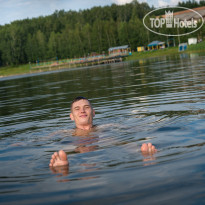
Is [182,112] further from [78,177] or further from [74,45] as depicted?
[74,45]

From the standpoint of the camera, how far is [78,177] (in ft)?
12.4

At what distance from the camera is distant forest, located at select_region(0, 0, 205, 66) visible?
95688 mm

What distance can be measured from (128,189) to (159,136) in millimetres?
2307

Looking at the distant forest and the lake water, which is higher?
the distant forest

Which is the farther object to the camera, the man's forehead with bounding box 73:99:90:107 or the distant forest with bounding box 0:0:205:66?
the distant forest with bounding box 0:0:205:66

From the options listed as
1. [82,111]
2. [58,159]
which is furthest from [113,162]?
[82,111]

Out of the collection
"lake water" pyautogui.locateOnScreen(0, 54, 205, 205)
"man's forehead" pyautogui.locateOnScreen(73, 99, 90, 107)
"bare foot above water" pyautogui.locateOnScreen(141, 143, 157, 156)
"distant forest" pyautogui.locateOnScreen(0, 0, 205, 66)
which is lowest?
"lake water" pyautogui.locateOnScreen(0, 54, 205, 205)

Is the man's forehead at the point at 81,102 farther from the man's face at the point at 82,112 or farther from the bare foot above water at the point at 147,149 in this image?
the bare foot above water at the point at 147,149

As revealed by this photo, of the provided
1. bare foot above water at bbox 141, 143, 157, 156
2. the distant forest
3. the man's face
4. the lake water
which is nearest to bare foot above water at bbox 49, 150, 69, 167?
the lake water

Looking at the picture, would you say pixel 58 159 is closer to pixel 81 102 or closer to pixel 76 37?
pixel 81 102

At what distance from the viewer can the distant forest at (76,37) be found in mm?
95688

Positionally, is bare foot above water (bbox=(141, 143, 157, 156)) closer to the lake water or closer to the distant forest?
the lake water

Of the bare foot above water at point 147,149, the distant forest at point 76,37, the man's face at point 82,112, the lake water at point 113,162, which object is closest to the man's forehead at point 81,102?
the man's face at point 82,112

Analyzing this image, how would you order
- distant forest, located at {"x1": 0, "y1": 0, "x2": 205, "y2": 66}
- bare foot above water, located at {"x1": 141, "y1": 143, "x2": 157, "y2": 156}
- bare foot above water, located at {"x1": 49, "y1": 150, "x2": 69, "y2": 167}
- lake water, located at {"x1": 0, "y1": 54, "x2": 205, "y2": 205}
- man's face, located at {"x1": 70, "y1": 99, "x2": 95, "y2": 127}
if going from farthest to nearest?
distant forest, located at {"x1": 0, "y1": 0, "x2": 205, "y2": 66} → man's face, located at {"x1": 70, "y1": 99, "x2": 95, "y2": 127} → bare foot above water, located at {"x1": 141, "y1": 143, "x2": 157, "y2": 156} → bare foot above water, located at {"x1": 49, "y1": 150, "x2": 69, "y2": 167} → lake water, located at {"x1": 0, "y1": 54, "x2": 205, "y2": 205}
